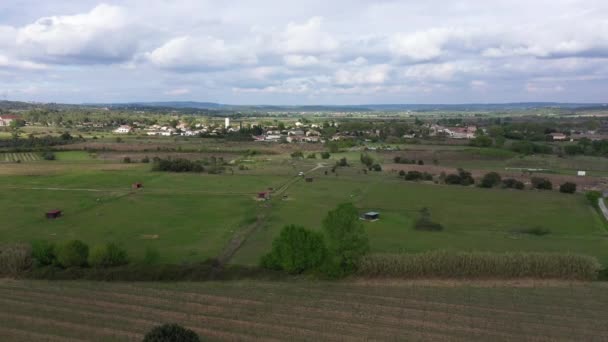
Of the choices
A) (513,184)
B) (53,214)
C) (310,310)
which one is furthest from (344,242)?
(513,184)

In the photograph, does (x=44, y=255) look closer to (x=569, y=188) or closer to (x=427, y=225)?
(x=427, y=225)

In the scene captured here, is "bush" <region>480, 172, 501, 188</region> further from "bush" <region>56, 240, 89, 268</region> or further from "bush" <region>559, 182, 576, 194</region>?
→ "bush" <region>56, 240, 89, 268</region>

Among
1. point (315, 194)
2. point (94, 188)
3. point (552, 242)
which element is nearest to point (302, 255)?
point (552, 242)

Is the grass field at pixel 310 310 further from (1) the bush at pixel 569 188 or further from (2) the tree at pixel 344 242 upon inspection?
(1) the bush at pixel 569 188

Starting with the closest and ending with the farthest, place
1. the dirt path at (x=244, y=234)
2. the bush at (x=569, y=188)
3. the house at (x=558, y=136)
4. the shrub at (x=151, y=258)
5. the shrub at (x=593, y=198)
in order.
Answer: the shrub at (x=151, y=258)
the dirt path at (x=244, y=234)
the shrub at (x=593, y=198)
the bush at (x=569, y=188)
the house at (x=558, y=136)

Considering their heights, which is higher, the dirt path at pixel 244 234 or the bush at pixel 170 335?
the bush at pixel 170 335

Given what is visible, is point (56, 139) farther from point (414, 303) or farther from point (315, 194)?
point (414, 303)

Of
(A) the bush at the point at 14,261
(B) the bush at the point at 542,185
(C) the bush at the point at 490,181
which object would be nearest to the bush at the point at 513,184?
(C) the bush at the point at 490,181
